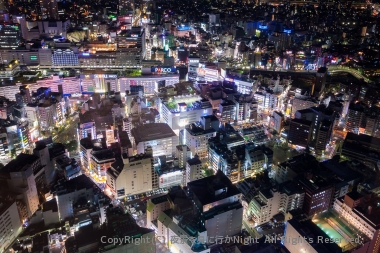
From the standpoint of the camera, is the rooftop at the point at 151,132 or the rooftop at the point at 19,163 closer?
the rooftop at the point at 19,163

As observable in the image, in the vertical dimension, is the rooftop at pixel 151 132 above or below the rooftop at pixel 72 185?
above

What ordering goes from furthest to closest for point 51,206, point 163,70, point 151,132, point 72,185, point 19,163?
1. point 163,70
2. point 151,132
3. point 19,163
4. point 72,185
5. point 51,206

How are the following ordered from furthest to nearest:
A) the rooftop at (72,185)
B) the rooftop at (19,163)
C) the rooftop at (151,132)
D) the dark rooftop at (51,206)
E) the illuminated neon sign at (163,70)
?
the illuminated neon sign at (163,70), the rooftop at (151,132), the rooftop at (19,163), the rooftop at (72,185), the dark rooftop at (51,206)

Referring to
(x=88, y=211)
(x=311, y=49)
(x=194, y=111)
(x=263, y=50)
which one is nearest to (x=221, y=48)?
(x=263, y=50)

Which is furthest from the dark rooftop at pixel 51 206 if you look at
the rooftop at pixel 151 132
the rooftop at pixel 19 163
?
the rooftop at pixel 151 132

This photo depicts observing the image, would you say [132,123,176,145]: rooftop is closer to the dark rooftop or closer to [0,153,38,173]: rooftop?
[0,153,38,173]: rooftop

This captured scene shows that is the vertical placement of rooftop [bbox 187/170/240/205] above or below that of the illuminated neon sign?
below

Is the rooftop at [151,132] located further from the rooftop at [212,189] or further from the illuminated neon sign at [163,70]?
the illuminated neon sign at [163,70]

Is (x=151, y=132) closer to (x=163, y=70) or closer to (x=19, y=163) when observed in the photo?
(x=19, y=163)

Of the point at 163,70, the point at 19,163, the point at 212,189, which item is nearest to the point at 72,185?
the point at 19,163

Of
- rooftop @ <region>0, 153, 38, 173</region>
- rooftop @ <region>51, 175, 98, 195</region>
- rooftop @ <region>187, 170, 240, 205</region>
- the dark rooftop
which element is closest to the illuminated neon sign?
rooftop @ <region>0, 153, 38, 173</region>

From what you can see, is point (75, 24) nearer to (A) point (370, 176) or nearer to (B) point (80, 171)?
(B) point (80, 171)
